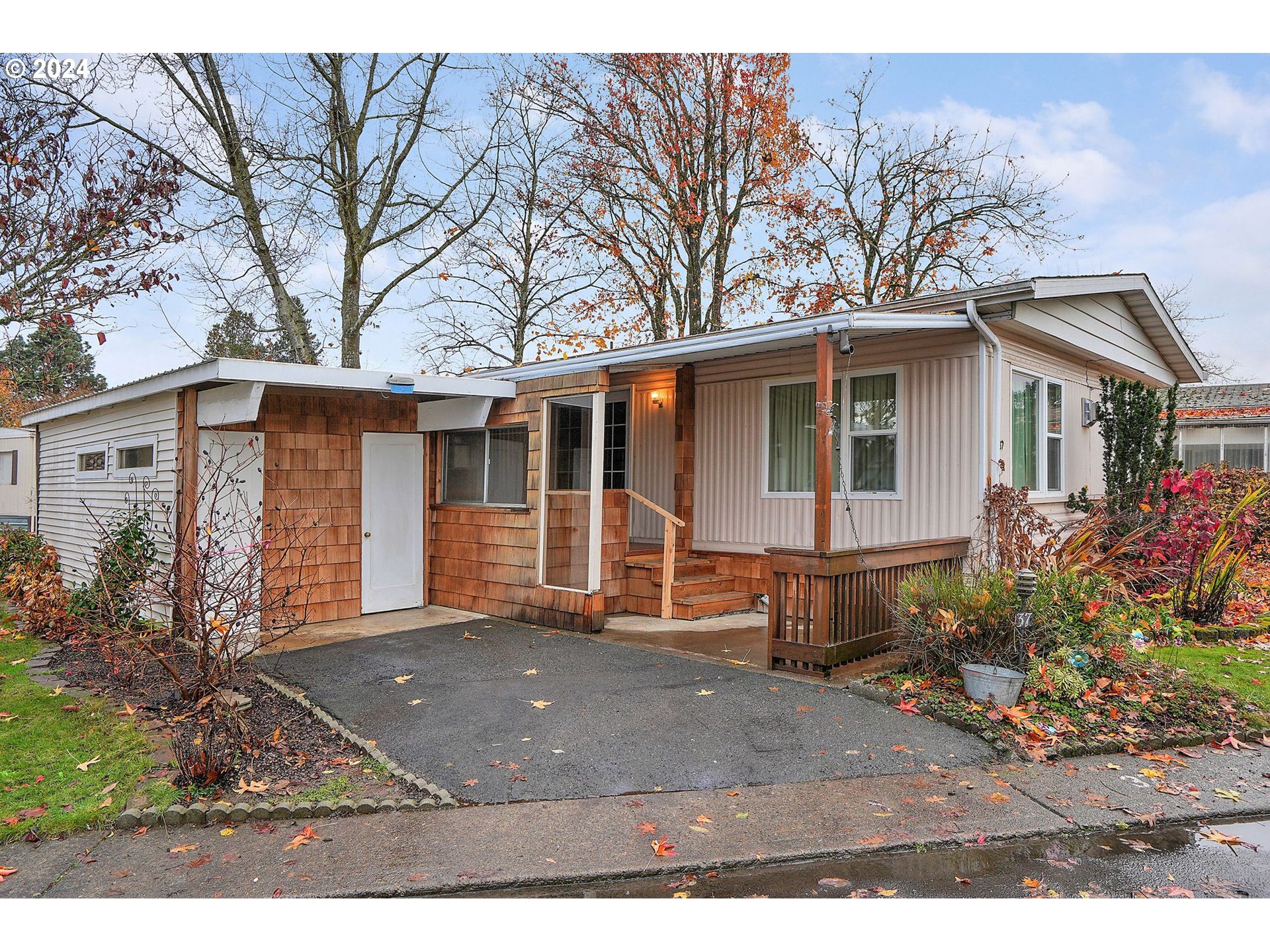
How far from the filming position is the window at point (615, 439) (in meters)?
10.6

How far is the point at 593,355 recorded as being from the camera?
317 inches

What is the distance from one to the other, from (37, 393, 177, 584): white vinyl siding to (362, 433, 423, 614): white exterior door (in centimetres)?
196

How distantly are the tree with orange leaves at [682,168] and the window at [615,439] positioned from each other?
25.8 feet

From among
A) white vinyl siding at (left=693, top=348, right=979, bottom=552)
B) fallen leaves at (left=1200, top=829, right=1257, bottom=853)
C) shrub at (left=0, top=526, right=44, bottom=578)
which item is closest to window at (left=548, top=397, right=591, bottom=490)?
white vinyl siding at (left=693, top=348, right=979, bottom=552)

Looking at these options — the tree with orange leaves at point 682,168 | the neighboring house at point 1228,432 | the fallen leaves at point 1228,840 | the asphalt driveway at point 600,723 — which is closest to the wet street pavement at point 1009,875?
the fallen leaves at point 1228,840

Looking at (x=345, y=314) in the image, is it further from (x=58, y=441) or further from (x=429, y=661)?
(x=429, y=661)

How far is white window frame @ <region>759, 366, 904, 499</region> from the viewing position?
25.8 feet

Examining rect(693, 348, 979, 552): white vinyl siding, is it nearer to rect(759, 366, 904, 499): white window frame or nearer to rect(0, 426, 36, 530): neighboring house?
rect(759, 366, 904, 499): white window frame

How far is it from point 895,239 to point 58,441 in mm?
17087

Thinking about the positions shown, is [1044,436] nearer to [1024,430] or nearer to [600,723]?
[1024,430]

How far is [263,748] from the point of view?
4.56m

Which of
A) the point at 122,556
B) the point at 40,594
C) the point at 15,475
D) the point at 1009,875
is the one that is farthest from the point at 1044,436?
the point at 15,475

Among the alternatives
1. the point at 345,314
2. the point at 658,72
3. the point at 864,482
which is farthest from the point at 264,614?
the point at 658,72
